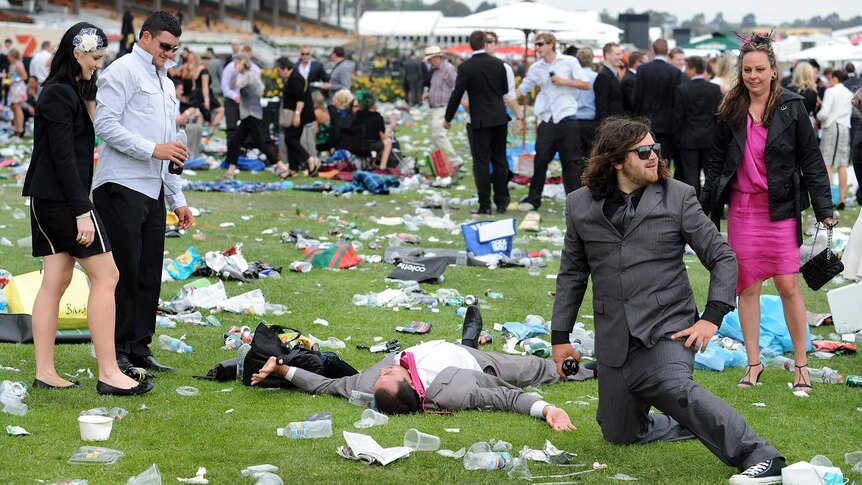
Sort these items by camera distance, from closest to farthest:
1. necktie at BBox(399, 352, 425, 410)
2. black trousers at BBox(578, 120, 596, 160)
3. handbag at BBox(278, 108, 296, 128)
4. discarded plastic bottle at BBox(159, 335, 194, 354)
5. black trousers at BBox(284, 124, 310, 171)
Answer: necktie at BBox(399, 352, 425, 410) → discarded plastic bottle at BBox(159, 335, 194, 354) → black trousers at BBox(578, 120, 596, 160) → handbag at BBox(278, 108, 296, 128) → black trousers at BBox(284, 124, 310, 171)

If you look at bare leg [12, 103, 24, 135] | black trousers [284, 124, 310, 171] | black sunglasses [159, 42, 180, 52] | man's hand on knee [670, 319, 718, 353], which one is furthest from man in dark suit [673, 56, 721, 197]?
bare leg [12, 103, 24, 135]

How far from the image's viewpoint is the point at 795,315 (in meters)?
6.30

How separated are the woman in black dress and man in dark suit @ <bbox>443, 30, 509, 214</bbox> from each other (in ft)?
25.7

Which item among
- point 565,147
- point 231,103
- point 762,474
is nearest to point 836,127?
point 565,147

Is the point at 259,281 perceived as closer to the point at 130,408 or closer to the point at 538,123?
the point at 130,408

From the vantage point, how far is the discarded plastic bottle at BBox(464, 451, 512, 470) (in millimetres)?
4734

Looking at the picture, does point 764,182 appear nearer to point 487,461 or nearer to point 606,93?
point 487,461

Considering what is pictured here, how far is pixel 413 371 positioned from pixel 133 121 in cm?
199

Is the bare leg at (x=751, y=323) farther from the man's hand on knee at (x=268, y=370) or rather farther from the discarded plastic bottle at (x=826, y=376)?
the man's hand on knee at (x=268, y=370)

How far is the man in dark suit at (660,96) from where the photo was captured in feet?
43.7

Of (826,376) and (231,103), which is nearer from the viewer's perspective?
(826,376)

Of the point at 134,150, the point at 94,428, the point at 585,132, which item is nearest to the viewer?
the point at 94,428

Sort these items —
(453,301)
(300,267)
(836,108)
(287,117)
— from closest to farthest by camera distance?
(453,301) < (300,267) < (836,108) < (287,117)

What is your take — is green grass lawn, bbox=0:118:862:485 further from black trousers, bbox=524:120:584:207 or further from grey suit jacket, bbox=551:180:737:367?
black trousers, bbox=524:120:584:207
